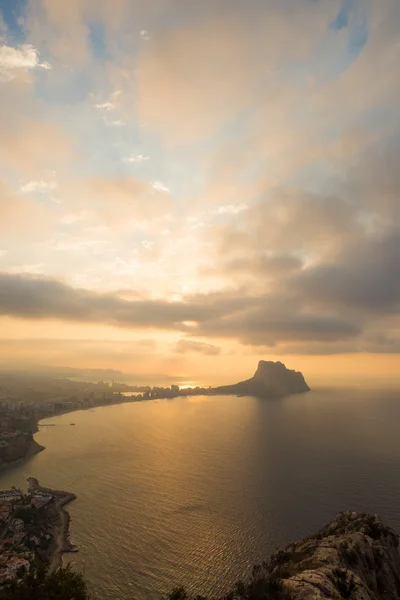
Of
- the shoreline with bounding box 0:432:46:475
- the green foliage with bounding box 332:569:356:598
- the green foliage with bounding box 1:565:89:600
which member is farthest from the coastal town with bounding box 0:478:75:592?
the green foliage with bounding box 332:569:356:598

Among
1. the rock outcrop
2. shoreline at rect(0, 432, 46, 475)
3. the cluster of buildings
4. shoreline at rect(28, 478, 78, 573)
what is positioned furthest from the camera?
shoreline at rect(0, 432, 46, 475)

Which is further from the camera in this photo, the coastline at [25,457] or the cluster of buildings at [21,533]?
the coastline at [25,457]

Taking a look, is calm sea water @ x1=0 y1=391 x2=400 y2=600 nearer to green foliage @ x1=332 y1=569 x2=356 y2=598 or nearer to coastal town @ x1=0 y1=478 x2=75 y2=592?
coastal town @ x1=0 y1=478 x2=75 y2=592

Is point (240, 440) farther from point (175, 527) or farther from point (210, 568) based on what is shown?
point (210, 568)

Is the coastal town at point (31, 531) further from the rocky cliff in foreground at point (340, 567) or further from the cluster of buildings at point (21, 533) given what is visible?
the rocky cliff in foreground at point (340, 567)

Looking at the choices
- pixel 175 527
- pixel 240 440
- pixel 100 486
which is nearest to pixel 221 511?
pixel 175 527

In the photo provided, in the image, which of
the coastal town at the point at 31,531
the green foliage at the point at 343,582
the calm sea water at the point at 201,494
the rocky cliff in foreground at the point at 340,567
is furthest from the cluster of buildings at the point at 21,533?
the green foliage at the point at 343,582

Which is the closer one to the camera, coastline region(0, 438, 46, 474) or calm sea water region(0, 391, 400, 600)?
calm sea water region(0, 391, 400, 600)

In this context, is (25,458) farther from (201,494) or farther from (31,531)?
(201,494)
